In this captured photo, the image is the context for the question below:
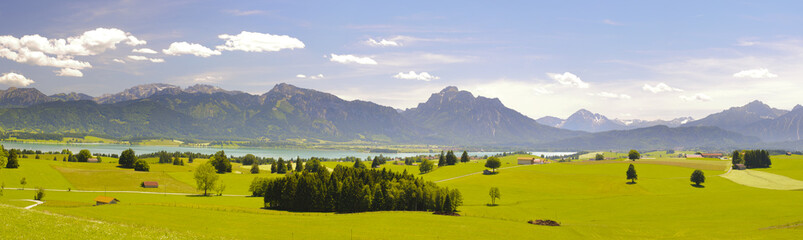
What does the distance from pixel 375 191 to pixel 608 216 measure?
3968cm

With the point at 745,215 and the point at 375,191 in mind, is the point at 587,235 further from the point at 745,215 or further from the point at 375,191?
the point at 375,191

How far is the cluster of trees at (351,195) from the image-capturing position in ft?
263

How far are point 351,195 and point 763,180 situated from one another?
117 m

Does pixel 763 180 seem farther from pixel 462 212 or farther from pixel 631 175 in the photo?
pixel 462 212

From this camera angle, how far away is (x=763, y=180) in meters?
124

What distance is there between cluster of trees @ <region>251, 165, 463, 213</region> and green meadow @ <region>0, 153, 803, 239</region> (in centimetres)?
504

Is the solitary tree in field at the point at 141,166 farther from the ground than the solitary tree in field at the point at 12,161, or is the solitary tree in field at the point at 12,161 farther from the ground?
the solitary tree in field at the point at 12,161

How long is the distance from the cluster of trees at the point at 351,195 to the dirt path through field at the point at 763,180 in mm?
83431

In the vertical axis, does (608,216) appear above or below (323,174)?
below

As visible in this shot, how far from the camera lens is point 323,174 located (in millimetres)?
85375

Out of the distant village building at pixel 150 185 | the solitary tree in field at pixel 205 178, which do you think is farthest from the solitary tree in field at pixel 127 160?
the solitary tree in field at pixel 205 178

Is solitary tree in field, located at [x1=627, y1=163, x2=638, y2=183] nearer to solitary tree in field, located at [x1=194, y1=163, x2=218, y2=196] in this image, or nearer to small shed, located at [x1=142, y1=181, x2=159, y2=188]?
solitary tree in field, located at [x1=194, y1=163, x2=218, y2=196]

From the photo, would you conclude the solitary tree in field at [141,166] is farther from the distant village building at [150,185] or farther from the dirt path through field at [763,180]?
the dirt path through field at [763,180]

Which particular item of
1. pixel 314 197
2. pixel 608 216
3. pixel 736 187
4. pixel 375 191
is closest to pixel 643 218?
pixel 608 216
